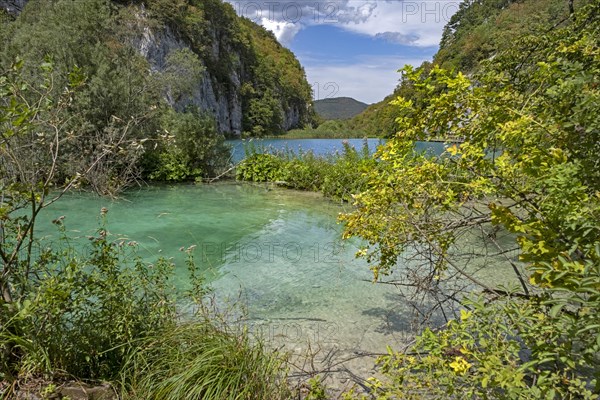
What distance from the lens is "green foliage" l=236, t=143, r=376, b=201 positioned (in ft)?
41.1

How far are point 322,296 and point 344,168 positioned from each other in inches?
317

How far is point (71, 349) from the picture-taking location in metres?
2.61

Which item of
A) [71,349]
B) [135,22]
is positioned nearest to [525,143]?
[71,349]

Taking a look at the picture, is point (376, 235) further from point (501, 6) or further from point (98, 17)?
point (501, 6)

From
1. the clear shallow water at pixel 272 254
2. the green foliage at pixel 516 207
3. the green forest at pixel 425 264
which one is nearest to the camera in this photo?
the green foliage at pixel 516 207

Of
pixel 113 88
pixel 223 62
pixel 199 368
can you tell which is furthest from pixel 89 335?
A: pixel 223 62

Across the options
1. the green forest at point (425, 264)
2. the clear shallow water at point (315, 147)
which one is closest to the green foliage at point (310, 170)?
the clear shallow water at point (315, 147)

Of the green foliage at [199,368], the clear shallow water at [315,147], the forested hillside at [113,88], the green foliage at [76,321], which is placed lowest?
the green foliage at [199,368]

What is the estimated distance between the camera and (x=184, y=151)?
15.8m

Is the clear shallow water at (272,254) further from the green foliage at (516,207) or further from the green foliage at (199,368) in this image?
the green foliage at (516,207)

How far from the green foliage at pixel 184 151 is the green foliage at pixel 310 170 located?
1.72 m

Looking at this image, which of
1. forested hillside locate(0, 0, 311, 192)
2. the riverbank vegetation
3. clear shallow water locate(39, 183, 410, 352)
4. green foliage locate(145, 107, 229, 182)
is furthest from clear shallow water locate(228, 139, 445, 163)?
forested hillside locate(0, 0, 311, 192)

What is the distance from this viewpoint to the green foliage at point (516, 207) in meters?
1.54

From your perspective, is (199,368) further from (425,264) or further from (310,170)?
(310,170)
